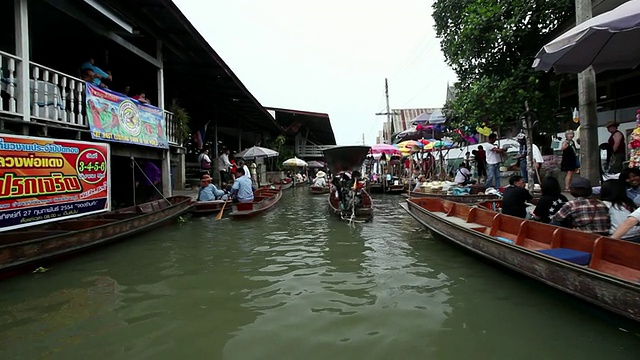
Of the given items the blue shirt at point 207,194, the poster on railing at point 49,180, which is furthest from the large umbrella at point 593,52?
the blue shirt at point 207,194

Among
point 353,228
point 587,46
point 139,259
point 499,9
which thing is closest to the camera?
point 587,46

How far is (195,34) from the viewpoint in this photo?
345 inches

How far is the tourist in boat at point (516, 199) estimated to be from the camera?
5.49m

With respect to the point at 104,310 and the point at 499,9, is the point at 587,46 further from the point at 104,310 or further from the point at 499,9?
the point at 104,310

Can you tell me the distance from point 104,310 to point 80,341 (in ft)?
2.20

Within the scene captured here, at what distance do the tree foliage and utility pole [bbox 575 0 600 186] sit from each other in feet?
10.3

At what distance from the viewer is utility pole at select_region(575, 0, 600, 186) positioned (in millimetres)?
5848

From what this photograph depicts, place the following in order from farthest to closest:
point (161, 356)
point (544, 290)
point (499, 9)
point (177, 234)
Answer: point (499, 9)
point (177, 234)
point (544, 290)
point (161, 356)

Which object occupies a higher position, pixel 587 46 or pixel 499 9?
pixel 499 9

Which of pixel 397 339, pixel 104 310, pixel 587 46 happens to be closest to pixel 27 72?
pixel 104 310

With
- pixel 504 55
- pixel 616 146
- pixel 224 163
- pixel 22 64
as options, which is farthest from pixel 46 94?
pixel 504 55

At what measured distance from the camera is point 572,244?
405cm

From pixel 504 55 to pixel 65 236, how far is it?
38.0ft

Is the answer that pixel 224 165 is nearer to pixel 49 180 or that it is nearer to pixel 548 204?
pixel 49 180
